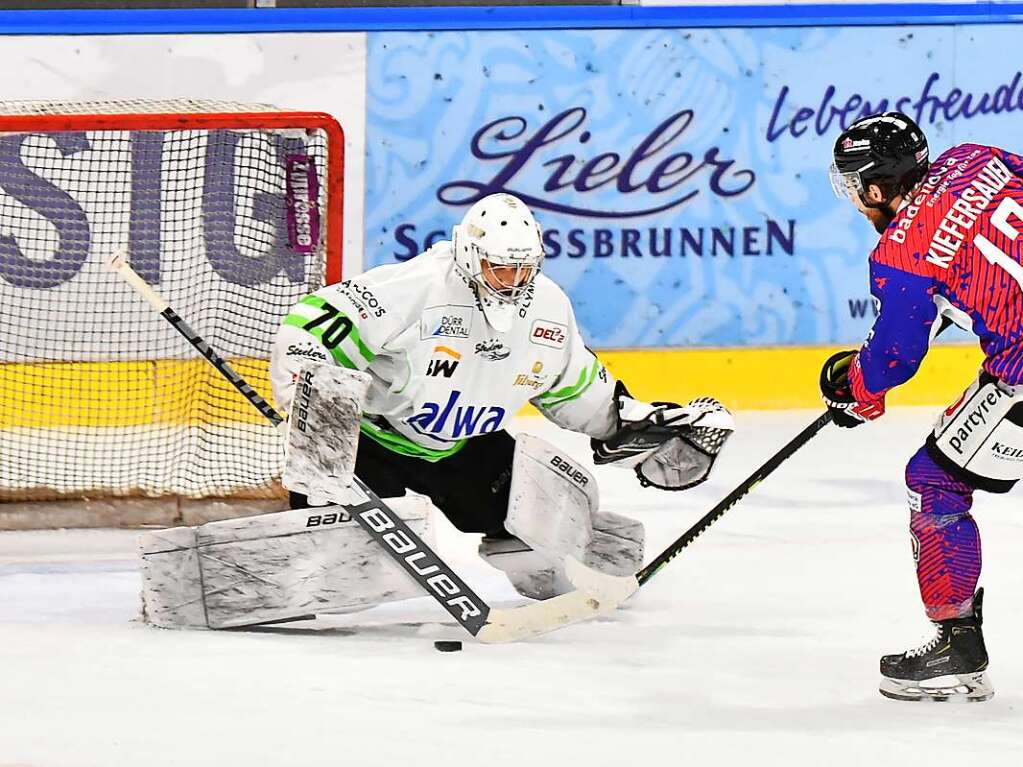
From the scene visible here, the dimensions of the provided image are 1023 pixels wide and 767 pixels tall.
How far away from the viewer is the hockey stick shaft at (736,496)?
11.0 ft

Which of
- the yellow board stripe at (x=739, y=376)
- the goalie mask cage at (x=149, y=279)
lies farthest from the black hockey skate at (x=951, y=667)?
the yellow board stripe at (x=739, y=376)

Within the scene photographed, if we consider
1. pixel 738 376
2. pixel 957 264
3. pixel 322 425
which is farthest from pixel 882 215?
pixel 738 376

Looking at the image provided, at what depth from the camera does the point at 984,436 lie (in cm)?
289

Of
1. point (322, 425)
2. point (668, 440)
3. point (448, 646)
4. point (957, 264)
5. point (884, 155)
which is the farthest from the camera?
point (668, 440)

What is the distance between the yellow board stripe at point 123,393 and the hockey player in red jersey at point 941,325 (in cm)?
202

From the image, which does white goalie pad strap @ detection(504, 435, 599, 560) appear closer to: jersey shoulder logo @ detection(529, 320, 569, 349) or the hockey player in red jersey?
jersey shoulder logo @ detection(529, 320, 569, 349)

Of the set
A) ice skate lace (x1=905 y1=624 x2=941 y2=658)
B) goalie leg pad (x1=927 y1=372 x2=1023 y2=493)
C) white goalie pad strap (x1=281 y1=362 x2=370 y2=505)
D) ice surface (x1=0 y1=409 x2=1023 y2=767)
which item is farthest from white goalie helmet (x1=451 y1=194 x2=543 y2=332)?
ice skate lace (x1=905 y1=624 x2=941 y2=658)

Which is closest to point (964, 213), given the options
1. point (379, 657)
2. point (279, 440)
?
point (379, 657)

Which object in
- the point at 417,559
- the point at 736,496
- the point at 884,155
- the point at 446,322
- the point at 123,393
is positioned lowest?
the point at 123,393

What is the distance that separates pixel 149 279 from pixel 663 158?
1738mm

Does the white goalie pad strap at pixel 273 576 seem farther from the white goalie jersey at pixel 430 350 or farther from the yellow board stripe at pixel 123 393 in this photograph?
the yellow board stripe at pixel 123 393

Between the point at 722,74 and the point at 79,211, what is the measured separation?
2068 millimetres

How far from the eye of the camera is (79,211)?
191 inches

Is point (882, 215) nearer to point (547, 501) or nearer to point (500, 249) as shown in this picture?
point (500, 249)
